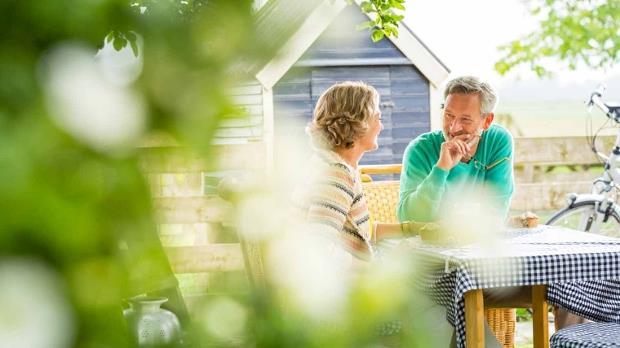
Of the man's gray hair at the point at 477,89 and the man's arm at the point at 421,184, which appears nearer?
the man's arm at the point at 421,184

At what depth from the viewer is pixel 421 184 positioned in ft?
11.1

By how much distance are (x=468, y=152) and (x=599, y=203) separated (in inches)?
115

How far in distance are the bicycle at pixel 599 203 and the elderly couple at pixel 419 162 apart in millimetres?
2593

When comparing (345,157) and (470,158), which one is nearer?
(345,157)

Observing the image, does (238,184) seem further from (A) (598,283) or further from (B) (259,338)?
(A) (598,283)

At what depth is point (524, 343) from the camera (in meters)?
5.38

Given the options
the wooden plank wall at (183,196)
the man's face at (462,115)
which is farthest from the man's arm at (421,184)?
the wooden plank wall at (183,196)

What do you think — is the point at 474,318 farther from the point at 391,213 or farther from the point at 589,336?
the point at 391,213

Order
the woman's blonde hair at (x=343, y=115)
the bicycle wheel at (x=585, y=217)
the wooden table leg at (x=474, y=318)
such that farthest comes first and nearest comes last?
the bicycle wheel at (x=585, y=217)
the woman's blonde hair at (x=343, y=115)
the wooden table leg at (x=474, y=318)

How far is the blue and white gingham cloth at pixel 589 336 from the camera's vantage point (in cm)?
269

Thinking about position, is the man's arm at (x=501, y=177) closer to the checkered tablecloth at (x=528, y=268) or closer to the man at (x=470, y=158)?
the man at (x=470, y=158)

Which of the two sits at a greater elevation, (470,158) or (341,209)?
(470,158)

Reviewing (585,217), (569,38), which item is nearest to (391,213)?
(585,217)

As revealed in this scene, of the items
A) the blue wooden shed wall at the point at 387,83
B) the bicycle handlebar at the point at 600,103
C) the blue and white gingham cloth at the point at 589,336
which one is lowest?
the blue and white gingham cloth at the point at 589,336
